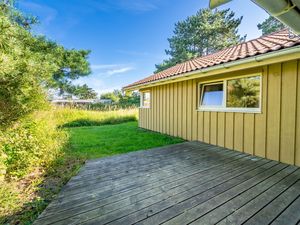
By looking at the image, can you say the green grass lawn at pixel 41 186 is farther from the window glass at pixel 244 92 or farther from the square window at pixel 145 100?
the square window at pixel 145 100

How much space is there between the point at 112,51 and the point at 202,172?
69.5 feet

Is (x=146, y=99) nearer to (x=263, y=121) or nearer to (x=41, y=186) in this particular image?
(x=263, y=121)

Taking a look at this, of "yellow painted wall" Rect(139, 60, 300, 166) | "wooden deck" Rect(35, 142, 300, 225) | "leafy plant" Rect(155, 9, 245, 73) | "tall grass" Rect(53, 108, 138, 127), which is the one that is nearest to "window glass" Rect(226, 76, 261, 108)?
"yellow painted wall" Rect(139, 60, 300, 166)

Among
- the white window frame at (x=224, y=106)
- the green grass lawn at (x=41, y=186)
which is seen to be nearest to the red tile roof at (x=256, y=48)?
the white window frame at (x=224, y=106)

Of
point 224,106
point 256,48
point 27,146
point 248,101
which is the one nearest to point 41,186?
point 27,146

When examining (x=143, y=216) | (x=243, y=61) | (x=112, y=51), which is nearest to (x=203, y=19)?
(x=112, y=51)

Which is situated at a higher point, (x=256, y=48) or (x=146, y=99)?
(x=256, y=48)

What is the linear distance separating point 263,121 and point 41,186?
→ 14.3 feet

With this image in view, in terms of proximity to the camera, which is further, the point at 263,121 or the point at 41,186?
the point at 263,121

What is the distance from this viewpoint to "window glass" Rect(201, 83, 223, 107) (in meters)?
4.84

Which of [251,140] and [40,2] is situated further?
[40,2]

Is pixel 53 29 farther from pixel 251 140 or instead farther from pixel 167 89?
pixel 251 140

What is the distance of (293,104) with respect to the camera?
3.24m

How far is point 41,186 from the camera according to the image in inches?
105
